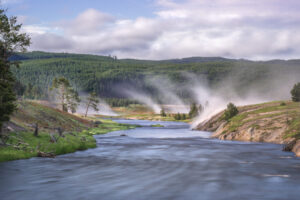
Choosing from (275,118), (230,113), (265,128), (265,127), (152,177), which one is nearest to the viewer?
(152,177)

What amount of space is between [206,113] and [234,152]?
183 ft

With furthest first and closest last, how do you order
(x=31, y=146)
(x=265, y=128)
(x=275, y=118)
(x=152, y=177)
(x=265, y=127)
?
(x=275, y=118), (x=265, y=127), (x=265, y=128), (x=31, y=146), (x=152, y=177)

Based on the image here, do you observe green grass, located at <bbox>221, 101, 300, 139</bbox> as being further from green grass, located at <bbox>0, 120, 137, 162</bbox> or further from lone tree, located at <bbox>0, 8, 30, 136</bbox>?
lone tree, located at <bbox>0, 8, 30, 136</bbox>

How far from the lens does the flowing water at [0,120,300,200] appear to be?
1920 cm

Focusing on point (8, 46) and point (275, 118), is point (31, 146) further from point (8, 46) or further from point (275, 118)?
point (275, 118)

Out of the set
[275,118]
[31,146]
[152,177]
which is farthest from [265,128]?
[31,146]

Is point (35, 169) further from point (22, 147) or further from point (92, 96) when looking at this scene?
point (92, 96)

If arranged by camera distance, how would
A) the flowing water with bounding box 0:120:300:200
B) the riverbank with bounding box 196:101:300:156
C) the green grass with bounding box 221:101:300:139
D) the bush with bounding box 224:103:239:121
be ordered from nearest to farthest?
the flowing water with bounding box 0:120:300:200 < the green grass with bounding box 221:101:300:139 < the riverbank with bounding box 196:101:300:156 < the bush with bounding box 224:103:239:121

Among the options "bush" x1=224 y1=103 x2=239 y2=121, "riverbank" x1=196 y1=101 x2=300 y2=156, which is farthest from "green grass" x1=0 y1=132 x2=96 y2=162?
"bush" x1=224 y1=103 x2=239 y2=121

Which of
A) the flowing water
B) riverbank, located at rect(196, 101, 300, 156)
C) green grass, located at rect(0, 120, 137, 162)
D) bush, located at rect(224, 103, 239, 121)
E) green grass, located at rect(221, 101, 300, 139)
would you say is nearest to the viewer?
the flowing water

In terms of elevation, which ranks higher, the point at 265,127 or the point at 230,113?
the point at 230,113

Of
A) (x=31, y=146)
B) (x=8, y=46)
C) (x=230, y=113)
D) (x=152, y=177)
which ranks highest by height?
(x=8, y=46)

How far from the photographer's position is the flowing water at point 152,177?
19.2 m

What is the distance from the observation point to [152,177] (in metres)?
24.2
